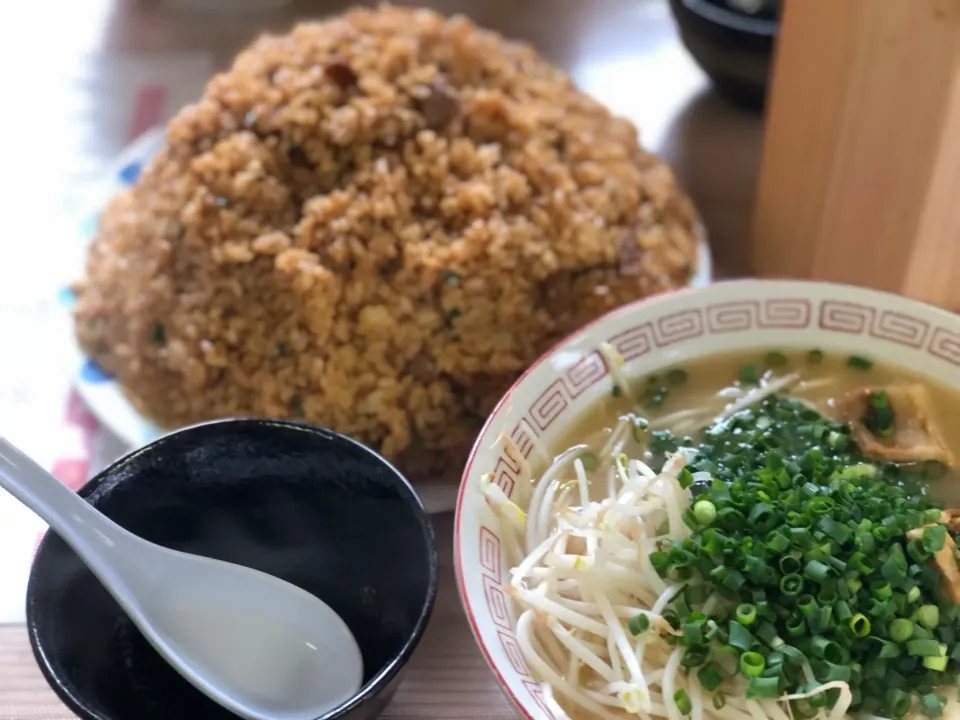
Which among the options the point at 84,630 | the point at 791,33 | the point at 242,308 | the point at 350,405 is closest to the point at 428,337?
the point at 350,405

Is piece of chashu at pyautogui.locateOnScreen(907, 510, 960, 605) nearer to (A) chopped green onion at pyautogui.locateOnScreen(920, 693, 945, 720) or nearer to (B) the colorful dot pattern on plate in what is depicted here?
(A) chopped green onion at pyautogui.locateOnScreen(920, 693, 945, 720)

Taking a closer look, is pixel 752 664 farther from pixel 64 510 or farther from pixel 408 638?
pixel 64 510

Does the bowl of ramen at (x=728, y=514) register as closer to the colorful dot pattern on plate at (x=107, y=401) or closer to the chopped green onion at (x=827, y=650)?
the chopped green onion at (x=827, y=650)

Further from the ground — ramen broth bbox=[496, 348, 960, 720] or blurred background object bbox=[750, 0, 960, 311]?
blurred background object bbox=[750, 0, 960, 311]

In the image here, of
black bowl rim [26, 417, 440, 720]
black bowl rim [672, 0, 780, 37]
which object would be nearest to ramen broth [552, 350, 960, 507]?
black bowl rim [26, 417, 440, 720]

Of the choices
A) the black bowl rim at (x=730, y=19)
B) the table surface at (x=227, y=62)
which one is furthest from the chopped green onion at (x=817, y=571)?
the black bowl rim at (x=730, y=19)

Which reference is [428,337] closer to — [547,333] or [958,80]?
[547,333]
